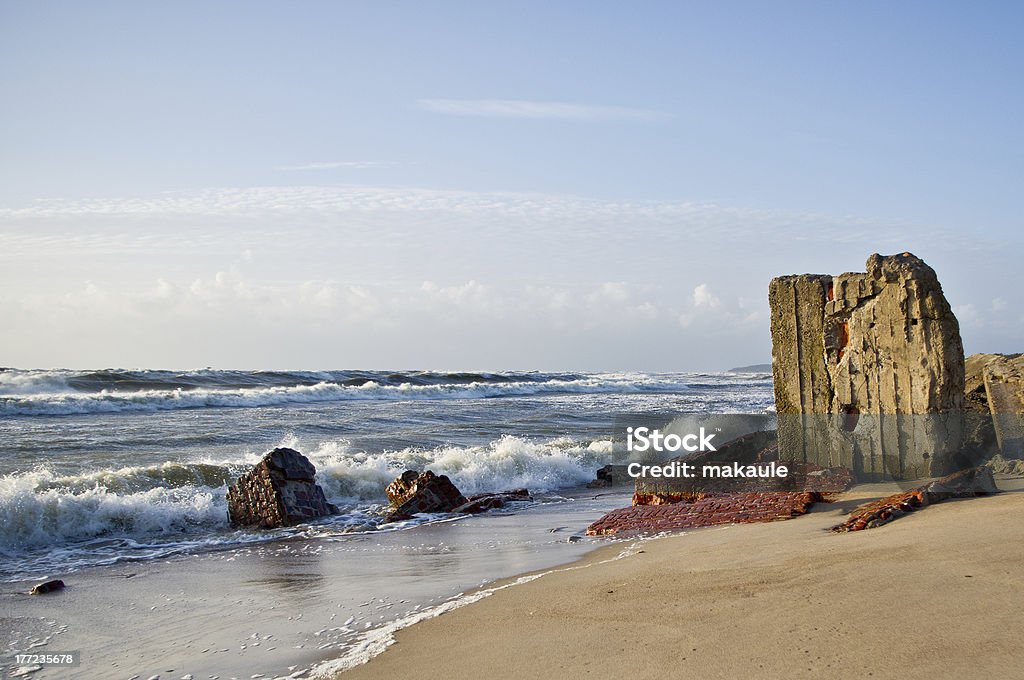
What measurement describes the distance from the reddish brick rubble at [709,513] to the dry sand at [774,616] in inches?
55.3

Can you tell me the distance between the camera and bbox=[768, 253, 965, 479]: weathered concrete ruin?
622 cm

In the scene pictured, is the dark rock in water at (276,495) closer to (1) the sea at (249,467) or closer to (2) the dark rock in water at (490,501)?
(1) the sea at (249,467)

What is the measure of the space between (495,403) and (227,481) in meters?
17.8

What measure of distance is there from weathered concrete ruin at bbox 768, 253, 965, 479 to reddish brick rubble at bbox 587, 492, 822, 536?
0.61 m

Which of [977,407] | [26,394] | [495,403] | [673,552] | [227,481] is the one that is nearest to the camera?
[673,552]

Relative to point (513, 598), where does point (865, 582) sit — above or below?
above

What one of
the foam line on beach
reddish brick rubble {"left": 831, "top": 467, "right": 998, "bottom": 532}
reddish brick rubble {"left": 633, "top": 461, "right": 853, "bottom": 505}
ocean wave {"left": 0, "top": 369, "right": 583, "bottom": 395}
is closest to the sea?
the foam line on beach

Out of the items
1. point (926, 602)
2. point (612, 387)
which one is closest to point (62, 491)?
point (926, 602)

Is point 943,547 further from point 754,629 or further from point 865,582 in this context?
point 754,629

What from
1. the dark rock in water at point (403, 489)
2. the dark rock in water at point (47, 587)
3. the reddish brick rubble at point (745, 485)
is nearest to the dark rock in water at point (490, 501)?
the dark rock in water at point (403, 489)

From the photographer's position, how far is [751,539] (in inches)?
205

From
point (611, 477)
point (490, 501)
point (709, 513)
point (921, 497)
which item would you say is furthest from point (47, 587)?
point (611, 477)

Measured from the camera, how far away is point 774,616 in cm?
309

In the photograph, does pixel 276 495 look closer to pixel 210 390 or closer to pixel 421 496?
pixel 421 496
